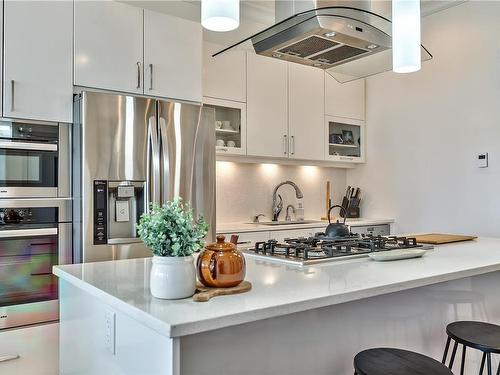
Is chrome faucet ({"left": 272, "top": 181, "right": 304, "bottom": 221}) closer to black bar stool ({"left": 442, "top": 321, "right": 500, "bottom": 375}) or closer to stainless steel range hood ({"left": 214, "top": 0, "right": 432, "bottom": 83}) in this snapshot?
stainless steel range hood ({"left": 214, "top": 0, "right": 432, "bottom": 83})

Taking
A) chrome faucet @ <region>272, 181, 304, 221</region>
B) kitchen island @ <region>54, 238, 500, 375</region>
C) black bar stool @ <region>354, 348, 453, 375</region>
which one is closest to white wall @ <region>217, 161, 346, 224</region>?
chrome faucet @ <region>272, 181, 304, 221</region>

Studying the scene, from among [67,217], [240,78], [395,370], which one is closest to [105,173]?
[67,217]

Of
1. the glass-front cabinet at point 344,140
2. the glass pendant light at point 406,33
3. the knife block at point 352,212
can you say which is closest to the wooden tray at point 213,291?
the glass pendant light at point 406,33

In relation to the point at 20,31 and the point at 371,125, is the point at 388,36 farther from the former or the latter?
the point at 371,125

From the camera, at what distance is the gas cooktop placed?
1.86 metres

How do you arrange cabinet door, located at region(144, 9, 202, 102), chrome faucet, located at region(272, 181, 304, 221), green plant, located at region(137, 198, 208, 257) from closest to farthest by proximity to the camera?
green plant, located at region(137, 198, 208, 257)
cabinet door, located at region(144, 9, 202, 102)
chrome faucet, located at region(272, 181, 304, 221)

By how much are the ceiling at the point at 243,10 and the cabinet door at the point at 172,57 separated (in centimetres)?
50

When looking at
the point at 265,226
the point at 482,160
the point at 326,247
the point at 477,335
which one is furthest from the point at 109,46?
the point at 482,160

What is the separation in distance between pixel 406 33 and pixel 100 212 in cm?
191

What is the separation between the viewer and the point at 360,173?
467 cm

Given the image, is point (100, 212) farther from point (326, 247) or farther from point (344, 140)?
point (344, 140)

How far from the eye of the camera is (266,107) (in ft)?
12.6

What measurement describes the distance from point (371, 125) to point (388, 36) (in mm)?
2542

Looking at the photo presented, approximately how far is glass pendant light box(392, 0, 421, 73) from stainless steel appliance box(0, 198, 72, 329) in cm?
203
